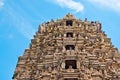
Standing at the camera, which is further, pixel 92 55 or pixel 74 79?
pixel 92 55

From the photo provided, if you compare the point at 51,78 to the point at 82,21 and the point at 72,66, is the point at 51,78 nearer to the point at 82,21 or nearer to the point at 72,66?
the point at 72,66

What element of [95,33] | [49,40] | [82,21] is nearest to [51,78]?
[49,40]

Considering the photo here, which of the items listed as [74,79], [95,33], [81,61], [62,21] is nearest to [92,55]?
[81,61]

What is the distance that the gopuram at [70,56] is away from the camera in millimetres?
31094

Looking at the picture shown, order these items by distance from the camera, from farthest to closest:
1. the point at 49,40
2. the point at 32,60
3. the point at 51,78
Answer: the point at 49,40, the point at 32,60, the point at 51,78

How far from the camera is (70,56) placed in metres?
32.9

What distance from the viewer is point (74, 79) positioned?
3067 centimetres

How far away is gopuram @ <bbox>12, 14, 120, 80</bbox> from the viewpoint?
31094 mm

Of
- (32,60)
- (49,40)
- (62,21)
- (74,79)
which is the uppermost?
(62,21)

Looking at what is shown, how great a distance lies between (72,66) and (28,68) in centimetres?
352

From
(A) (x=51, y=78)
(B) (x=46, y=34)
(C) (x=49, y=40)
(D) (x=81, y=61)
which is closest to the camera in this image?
(A) (x=51, y=78)

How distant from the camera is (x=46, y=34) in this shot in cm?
4125

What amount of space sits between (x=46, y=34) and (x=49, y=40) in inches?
115

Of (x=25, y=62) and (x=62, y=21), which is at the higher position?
(x=62, y=21)
